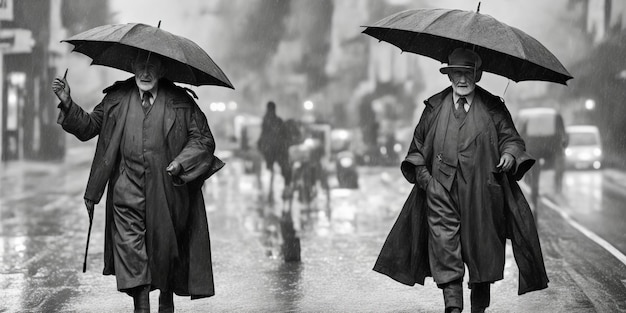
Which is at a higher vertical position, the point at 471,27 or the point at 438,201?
the point at 471,27

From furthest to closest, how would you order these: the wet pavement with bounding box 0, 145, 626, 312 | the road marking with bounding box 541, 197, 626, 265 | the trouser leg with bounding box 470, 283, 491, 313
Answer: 1. the road marking with bounding box 541, 197, 626, 265
2. the wet pavement with bounding box 0, 145, 626, 312
3. the trouser leg with bounding box 470, 283, 491, 313

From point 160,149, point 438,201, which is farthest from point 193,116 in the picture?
point 438,201

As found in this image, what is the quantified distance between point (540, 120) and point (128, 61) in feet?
52.8

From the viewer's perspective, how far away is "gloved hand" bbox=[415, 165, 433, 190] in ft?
22.6

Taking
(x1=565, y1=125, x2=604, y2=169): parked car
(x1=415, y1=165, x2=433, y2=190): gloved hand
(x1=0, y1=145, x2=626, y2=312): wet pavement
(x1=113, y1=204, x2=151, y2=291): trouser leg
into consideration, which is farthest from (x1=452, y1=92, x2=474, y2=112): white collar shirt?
(x1=565, y1=125, x2=604, y2=169): parked car

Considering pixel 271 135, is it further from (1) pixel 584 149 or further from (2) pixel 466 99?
(1) pixel 584 149

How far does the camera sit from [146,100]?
275 inches

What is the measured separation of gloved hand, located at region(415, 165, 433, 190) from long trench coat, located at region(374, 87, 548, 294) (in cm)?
4

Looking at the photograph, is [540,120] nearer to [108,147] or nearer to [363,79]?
[108,147]

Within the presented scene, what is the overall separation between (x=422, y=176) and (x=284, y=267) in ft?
12.0

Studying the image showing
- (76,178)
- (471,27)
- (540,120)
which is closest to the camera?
(471,27)

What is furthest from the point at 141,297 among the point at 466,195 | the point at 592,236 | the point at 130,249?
the point at 592,236

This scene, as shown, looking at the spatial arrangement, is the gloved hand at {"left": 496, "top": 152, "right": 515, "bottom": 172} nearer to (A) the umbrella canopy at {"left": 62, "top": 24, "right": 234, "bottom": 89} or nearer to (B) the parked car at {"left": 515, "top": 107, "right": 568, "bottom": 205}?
(A) the umbrella canopy at {"left": 62, "top": 24, "right": 234, "bottom": 89}

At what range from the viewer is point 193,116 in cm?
710
